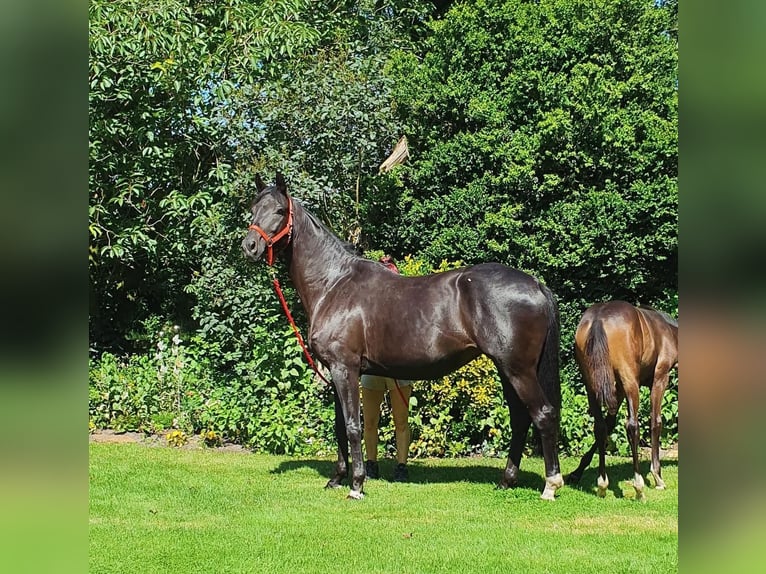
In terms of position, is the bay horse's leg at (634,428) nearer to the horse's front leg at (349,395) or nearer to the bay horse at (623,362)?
the bay horse at (623,362)

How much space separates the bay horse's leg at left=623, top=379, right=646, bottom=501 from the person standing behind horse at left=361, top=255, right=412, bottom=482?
214 centimetres

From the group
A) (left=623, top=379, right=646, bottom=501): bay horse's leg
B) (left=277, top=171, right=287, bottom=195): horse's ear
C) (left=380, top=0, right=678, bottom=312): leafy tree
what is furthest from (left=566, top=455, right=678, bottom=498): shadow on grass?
(left=277, top=171, right=287, bottom=195): horse's ear

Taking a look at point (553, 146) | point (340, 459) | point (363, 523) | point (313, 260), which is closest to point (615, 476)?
point (340, 459)

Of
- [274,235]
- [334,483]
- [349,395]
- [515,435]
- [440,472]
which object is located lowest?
[440,472]

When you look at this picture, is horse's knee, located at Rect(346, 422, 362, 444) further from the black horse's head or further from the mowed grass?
the black horse's head

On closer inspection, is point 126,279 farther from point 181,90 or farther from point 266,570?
point 266,570

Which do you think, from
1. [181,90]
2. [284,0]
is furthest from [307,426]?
[284,0]

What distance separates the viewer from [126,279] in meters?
13.4

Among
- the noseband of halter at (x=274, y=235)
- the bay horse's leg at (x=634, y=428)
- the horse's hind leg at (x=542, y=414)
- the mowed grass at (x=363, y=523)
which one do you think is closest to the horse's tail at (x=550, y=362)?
the horse's hind leg at (x=542, y=414)

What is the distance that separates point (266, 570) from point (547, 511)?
8.54ft

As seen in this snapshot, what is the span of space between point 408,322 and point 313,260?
1.12 metres

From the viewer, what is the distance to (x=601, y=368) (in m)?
6.61

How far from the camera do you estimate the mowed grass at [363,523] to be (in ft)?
15.3

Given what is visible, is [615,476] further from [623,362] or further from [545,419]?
[545,419]
